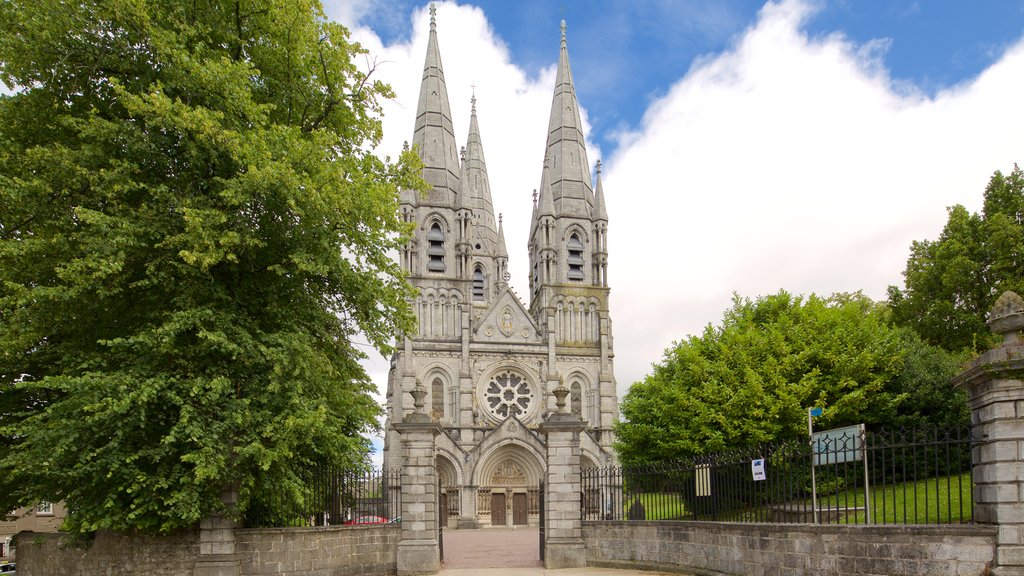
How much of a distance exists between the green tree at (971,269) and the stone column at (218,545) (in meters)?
22.6

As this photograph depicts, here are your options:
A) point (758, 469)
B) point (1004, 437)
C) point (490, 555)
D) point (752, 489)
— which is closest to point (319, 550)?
point (490, 555)

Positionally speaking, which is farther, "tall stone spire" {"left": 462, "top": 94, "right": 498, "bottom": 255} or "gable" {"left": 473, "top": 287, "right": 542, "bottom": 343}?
"tall stone spire" {"left": 462, "top": 94, "right": 498, "bottom": 255}

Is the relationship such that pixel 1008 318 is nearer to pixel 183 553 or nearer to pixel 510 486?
pixel 183 553

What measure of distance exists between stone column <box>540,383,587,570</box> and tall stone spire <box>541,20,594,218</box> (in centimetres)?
3325

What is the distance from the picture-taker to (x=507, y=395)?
43.4 meters

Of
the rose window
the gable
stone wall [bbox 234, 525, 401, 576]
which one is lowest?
stone wall [bbox 234, 525, 401, 576]

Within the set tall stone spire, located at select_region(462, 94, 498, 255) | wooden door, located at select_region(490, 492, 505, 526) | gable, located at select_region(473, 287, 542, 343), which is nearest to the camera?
wooden door, located at select_region(490, 492, 505, 526)

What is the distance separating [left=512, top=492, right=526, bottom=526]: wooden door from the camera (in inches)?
1539

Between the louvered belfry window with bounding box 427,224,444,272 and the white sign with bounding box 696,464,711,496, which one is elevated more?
the louvered belfry window with bounding box 427,224,444,272

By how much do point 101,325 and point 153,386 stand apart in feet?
7.40

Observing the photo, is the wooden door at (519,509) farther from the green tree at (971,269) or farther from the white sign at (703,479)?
the white sign at (703,479)

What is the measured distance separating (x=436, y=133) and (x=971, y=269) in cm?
3204

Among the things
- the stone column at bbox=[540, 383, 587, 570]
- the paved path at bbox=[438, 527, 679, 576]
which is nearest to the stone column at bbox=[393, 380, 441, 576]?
the paved path at bbox=[438, 527, 679, 576]

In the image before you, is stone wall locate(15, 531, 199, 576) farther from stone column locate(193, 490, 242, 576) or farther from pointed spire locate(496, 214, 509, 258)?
pointed spire locate(496, 214, 509, 258)
